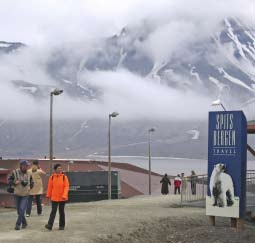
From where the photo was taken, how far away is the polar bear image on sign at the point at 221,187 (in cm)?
1662

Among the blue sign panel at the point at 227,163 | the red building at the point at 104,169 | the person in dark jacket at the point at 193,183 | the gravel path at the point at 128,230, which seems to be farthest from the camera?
the red building at the point at 104,169

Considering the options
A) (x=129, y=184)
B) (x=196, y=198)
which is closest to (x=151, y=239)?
(x=196, y=198)

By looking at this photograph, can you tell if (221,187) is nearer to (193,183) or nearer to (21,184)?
(21,184)

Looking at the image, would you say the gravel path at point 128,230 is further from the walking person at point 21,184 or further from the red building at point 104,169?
the red building at point 104,169

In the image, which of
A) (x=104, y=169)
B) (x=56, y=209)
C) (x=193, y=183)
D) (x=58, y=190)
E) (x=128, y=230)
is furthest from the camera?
(x=104, y=169)

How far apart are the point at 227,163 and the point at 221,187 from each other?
67cm

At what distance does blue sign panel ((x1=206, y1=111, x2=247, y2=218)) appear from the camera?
651 inches

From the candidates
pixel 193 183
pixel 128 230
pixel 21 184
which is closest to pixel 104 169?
pixel 193 183

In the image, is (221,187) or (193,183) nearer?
(221,187)

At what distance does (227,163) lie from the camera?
16.7 meters

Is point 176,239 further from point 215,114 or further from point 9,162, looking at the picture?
point 9,162

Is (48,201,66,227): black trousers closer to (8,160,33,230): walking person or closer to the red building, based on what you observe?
(8,160,33,230): walking person

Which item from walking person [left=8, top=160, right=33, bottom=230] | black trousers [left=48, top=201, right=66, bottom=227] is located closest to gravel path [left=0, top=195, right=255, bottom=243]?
black trousers [left=48, top=201, right=66, bottom=227]

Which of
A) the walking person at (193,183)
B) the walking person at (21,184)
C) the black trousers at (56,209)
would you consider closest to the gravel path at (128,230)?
the black trousers at (56,209)
